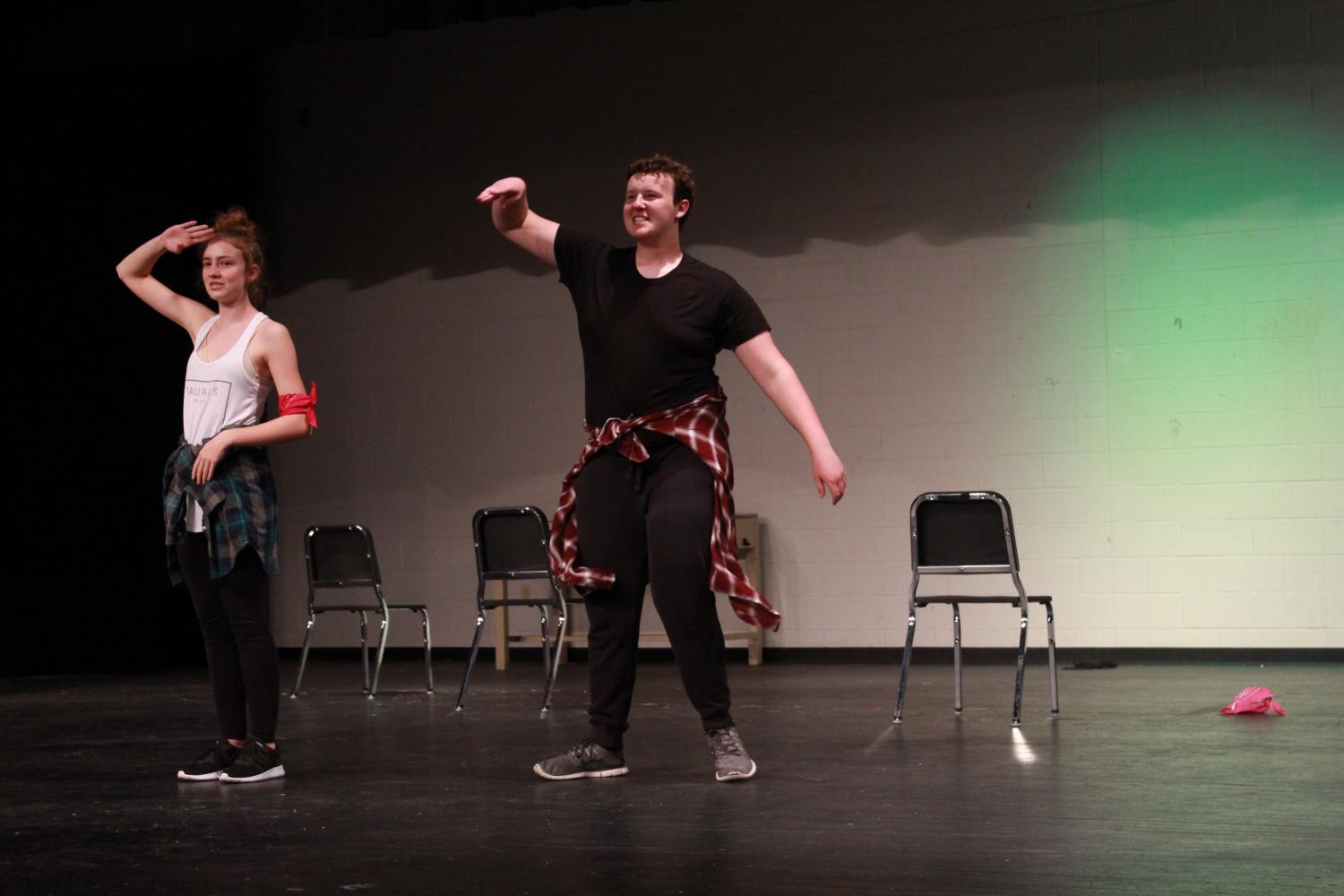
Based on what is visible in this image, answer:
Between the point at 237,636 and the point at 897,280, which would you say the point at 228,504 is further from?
the point at 897,280

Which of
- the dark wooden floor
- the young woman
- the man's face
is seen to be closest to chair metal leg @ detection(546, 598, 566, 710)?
the dark wooden floor

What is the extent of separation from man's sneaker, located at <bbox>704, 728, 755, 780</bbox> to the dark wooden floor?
2.1 inches

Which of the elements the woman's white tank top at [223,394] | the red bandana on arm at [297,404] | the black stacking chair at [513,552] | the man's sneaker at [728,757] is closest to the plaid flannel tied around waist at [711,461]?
the man's sneaker at [728,757]

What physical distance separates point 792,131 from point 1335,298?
2.90m

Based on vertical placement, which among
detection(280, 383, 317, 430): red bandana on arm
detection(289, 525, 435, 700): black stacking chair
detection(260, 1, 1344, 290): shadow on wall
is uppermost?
detection(260, 1, 1344, 290): shadow on wall

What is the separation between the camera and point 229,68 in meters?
8.91

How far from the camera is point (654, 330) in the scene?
3.32m

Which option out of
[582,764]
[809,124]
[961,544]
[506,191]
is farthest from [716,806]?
[809,124]

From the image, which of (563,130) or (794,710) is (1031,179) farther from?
(794,710)

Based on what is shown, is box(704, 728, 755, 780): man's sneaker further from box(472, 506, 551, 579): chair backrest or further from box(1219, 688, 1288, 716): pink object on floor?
box(472, 506, 551, 579): chair backrest

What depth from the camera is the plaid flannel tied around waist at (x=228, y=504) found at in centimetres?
338

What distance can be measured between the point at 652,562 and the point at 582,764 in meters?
0.55

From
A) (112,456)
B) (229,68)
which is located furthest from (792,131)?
(112,456)

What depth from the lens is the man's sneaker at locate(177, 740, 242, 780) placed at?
11.6ft
